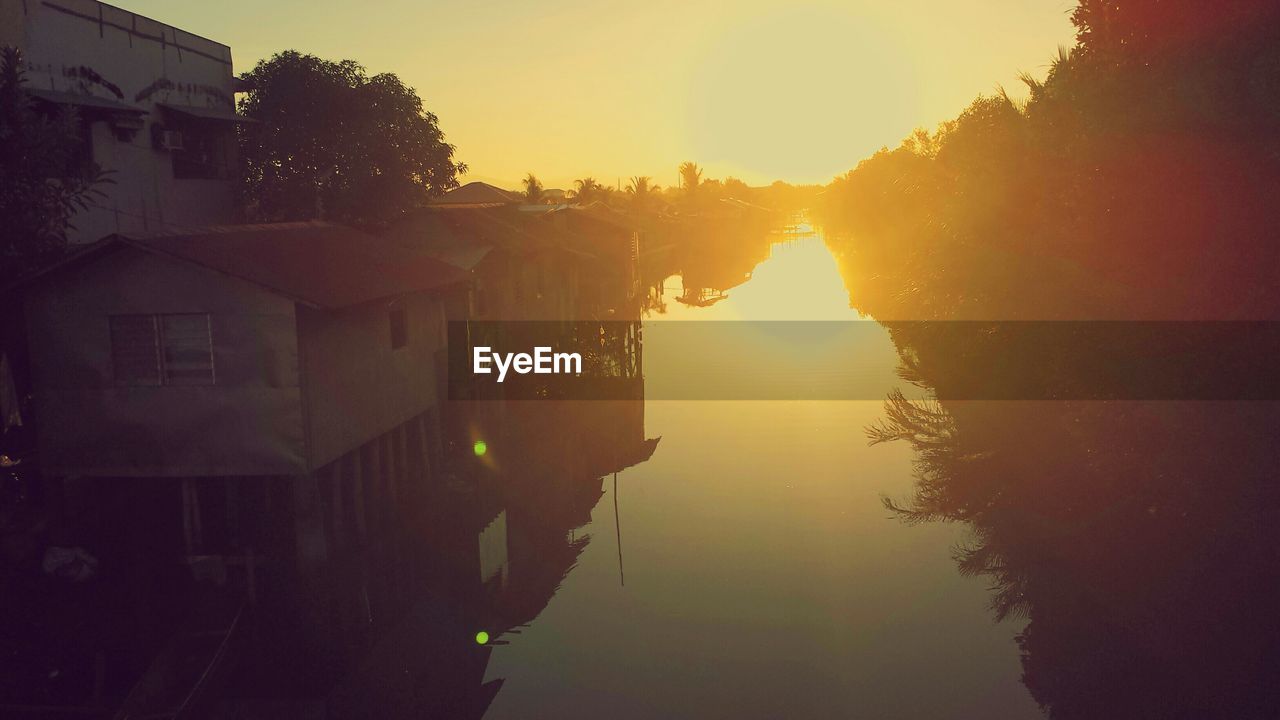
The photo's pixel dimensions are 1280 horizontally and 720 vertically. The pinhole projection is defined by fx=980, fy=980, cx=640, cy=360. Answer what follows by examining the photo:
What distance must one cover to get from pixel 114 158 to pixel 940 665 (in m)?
22.2

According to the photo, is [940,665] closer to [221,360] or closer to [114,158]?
[221,360]

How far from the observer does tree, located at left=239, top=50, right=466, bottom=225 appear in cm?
3534

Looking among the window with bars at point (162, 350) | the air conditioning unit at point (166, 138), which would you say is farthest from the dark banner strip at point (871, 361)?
the air conditioning unit at point (166, 138)

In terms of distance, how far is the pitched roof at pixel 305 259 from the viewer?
14766 mm

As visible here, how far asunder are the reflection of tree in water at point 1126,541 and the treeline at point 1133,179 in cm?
290

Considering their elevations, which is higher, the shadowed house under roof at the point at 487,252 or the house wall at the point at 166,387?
the shadowed house under roof at the point at 487,252

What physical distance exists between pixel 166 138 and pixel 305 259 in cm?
1207

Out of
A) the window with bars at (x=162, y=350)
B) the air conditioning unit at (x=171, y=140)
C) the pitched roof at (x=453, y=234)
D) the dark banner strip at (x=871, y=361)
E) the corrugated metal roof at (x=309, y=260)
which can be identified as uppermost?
the air conditioning unit at (x=171, y=140)

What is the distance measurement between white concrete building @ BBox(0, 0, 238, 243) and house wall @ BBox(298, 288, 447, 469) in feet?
18.6

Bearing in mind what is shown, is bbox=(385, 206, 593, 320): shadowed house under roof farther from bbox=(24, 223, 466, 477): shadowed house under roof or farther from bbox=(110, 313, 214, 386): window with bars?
bbox=(110, 313, 214, 386): window with bars

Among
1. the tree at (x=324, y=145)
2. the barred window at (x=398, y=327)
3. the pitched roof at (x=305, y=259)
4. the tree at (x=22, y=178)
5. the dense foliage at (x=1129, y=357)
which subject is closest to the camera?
the dense foliage at (x=1129, y=357)

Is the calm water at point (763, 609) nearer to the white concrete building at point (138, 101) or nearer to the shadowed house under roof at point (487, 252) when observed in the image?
the shadowed house under roof at point (487, 252)

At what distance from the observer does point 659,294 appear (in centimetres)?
6619

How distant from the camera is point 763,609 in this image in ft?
50.9
